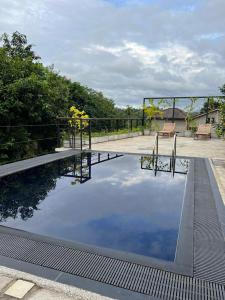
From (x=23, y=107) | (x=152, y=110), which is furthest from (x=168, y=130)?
(x=23, y=107)

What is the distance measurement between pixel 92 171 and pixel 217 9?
7.51 meters

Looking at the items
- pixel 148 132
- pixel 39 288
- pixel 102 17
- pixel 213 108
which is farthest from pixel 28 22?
pixel 39 288

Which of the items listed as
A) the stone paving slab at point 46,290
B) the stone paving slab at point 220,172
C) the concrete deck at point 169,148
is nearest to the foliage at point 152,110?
the concrete deck at point 169,148

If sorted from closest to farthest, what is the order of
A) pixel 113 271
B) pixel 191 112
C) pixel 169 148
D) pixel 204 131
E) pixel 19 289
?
pixel 19 289
pixel 113 271
pixel 169 148
pixel 204 131
pixel 191 112

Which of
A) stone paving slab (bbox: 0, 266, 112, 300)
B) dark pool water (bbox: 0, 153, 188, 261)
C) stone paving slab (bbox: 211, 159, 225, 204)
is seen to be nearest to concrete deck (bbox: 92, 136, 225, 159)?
stone paving slab (bbox: 211, 159, 225, 204)

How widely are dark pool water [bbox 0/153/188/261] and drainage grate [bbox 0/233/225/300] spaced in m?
0.42

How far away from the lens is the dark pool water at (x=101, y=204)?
2.89m

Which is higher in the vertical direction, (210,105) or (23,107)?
(210,105)

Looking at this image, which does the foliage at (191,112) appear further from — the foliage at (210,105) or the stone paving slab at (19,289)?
the stone paving slab at (19,289)

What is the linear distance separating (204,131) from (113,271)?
39.7ft

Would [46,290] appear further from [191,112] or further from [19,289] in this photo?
[191,112]

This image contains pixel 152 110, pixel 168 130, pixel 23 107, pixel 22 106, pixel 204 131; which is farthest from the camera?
pixel 152 110

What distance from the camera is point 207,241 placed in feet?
8.38

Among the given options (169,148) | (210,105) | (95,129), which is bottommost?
(169,148)
